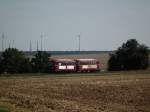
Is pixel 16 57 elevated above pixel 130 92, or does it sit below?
above

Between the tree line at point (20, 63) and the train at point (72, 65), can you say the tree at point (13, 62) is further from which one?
the train at point (72, 65)

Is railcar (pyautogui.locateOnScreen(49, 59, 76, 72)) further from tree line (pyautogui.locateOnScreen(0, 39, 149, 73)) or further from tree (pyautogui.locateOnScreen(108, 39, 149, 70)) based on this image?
tree (pyautogui.locateOnScreen(108, 39, 149, 70))

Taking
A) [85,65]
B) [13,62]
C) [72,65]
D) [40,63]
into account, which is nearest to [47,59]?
[40,63]

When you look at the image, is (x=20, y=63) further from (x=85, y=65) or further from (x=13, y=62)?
(x=85, y=65)

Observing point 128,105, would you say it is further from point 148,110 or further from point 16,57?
point 16,57

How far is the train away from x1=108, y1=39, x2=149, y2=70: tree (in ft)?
34.3

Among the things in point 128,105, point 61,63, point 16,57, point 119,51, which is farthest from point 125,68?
point 128,105

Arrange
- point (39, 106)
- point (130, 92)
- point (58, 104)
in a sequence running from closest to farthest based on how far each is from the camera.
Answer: point (39, 106) < point (58, 104) < point (130, 92)

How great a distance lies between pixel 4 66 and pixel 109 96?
52.3 meters

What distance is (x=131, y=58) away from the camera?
90812mm

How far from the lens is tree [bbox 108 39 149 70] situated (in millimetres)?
89188

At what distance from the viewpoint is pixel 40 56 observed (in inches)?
3418

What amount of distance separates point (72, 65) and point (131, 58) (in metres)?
17.6

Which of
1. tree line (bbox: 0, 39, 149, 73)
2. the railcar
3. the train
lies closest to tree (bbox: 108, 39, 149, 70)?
tree line (bbox: 0, 39, 149, 73)
